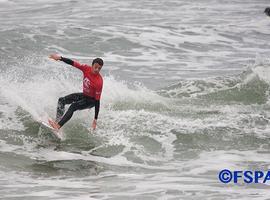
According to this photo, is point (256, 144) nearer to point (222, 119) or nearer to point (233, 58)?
point (222, 119)

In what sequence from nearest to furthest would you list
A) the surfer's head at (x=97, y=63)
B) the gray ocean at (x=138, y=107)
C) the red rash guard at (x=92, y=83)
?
1. the gray ocean at (x=138, y=107)
2. the surfer's head at (x=97, y=63)
3. the red rash guard at (x=92, y=83)

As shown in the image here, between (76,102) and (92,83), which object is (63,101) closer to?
(76,102)

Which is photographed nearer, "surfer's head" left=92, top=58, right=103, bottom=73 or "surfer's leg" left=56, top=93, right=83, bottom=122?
"surfer's head" left=92, top=58, right=103, bottom=73

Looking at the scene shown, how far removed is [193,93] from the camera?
1508 cm

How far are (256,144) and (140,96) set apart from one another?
13.1ft

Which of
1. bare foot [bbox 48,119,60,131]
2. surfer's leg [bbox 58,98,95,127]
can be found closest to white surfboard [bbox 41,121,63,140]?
bare foot [bbox 48,119,60,131]

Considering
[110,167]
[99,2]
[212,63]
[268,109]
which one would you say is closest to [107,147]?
[110,167]

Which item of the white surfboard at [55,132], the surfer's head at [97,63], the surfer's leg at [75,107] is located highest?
the surfer's head at [97,63]

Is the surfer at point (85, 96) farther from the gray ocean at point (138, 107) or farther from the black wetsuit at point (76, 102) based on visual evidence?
the gray ocean at point (138, 107)

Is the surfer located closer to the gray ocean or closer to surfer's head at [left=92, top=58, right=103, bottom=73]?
surfer's head at [left=92, top=58, right=103, bottom=73]

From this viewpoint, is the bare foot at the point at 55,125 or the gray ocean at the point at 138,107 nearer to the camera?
the gray ocean at the point at 138,107

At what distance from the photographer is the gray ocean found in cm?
856

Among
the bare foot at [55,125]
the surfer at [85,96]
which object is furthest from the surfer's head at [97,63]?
the bare foot at [55,125]

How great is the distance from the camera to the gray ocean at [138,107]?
856 cm
